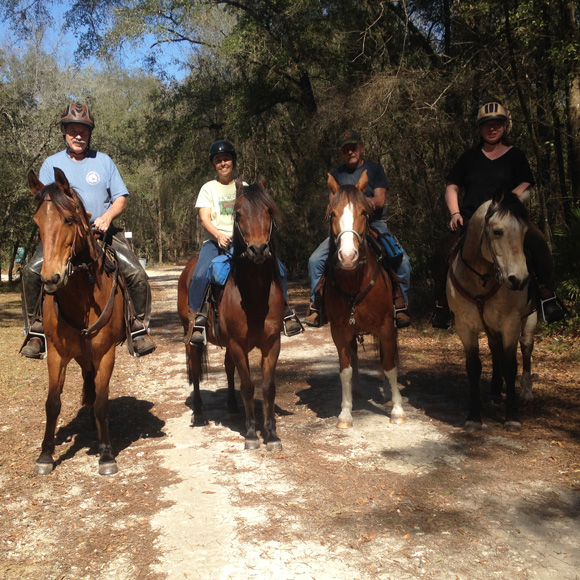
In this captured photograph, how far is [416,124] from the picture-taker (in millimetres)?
12211

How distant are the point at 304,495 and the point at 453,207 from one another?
12.0 feet

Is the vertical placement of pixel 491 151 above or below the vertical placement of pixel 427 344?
above

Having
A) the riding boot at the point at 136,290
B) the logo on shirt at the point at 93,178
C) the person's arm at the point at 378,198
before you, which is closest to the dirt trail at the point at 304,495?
the riding boot at the point at 136,290

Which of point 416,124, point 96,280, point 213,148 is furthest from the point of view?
point 416,124

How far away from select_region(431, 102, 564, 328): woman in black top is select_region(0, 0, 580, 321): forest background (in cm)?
215

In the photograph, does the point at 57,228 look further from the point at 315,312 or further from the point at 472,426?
the point at 472,426

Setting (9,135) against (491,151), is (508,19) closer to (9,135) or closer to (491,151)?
(491,151)

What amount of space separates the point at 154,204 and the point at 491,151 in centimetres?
4491

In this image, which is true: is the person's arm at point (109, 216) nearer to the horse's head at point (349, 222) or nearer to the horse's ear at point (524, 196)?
the horse's head at point (349, 222)

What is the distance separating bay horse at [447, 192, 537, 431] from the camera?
5.41 meters

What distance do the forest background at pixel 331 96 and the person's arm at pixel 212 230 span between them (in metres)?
0.64

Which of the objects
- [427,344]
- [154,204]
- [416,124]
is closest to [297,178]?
[416,124]

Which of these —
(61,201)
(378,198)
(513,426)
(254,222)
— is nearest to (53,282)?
(61,201)

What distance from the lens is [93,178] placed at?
579cm
